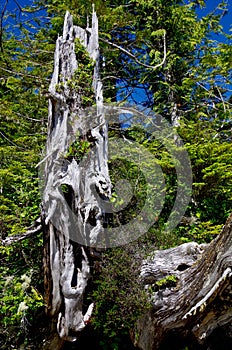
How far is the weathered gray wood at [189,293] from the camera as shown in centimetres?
289

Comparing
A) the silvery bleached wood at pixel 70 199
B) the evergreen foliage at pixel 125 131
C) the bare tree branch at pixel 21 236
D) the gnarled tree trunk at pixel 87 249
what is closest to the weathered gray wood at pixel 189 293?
the gnarled tree trunk at pixel 87 249

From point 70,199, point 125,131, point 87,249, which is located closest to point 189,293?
point 87,249

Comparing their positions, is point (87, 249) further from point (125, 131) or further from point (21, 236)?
point (125, 131)

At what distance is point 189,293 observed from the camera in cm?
321

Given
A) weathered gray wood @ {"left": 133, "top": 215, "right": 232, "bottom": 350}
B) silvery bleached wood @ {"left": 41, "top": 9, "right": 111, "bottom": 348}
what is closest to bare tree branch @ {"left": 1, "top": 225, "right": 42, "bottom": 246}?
silvery bleached wood @ {"left": 41, "top": 9, "right": 111, "bottom": 348}

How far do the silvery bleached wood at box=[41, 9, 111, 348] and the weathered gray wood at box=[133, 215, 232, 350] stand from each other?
2.69ft

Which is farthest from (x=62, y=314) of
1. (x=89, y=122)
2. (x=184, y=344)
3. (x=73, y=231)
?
(x=89, y=122)

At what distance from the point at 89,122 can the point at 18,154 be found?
207cm

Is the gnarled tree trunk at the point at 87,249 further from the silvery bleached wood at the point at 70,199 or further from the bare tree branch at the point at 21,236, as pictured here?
the bare tree branch at the point at 21,236

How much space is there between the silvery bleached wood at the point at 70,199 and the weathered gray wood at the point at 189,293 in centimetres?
82

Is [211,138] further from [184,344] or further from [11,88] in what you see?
[11,88]

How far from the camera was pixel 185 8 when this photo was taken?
759 cm

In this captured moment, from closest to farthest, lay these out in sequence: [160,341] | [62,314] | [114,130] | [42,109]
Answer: [160,341]
[62,314]
[42,109]
[114,130]

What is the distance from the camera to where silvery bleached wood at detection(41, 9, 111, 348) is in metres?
4.00
